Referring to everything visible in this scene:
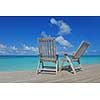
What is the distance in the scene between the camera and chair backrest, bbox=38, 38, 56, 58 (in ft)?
23.8

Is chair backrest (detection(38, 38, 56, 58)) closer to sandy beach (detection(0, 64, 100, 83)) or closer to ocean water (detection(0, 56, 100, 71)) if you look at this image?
ocean water (detection(0, 56, 100, 71))

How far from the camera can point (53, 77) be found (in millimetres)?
7344

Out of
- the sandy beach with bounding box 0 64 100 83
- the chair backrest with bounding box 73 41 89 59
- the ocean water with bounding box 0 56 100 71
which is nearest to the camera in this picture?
the sandy beach with bounding box 0 64 100 83

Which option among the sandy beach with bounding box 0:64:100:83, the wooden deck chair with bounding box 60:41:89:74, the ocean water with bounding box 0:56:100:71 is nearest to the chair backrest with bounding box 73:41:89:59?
the wooden deck chair with bounding box 60:41:89:74

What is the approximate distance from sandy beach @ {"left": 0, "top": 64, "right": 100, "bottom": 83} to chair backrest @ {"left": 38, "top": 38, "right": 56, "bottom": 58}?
1.39ft

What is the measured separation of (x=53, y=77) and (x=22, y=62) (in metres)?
0.74

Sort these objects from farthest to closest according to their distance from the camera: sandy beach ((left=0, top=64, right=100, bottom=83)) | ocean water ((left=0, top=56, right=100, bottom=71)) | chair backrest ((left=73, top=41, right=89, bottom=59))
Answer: ocean water ((left=0, top=56, right=100, bottom=71)) < chair backrest ((left=73, top=41, right=89, bottom=59)) < sandy beach ((left=0, top=64, right=100, bottom=83))

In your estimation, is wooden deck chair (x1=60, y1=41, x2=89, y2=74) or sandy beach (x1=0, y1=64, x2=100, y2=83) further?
wooden deck chair (x1=60, y1=41, x2=89, y2=74)

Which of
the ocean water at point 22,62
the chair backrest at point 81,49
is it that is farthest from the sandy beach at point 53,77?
the chair backrest at point 81,49

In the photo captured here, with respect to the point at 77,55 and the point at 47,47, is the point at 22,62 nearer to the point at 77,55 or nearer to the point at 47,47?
the point at 47,47

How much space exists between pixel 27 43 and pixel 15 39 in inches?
10.3
